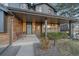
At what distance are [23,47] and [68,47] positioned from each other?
3.62ft

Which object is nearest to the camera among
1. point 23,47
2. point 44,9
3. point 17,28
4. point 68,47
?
point 68,47

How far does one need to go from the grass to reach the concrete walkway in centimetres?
61

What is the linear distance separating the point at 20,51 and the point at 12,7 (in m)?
1.07

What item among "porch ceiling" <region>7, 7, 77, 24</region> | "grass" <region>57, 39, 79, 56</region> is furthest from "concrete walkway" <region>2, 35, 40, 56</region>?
"grass" <region>57, 39, 79, 56</region>

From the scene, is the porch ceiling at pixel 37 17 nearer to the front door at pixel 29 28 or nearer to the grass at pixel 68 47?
the front door at pixel 29 28

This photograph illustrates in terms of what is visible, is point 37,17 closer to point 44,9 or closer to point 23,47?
point 44,9

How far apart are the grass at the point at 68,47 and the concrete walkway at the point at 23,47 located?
606mm

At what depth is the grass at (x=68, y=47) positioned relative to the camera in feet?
14.2

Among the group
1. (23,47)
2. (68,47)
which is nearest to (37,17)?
(23,47)

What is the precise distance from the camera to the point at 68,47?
4.38 metres

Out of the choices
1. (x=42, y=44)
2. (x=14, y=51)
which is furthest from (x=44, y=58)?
(x=14, y=51)

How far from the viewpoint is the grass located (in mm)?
4336

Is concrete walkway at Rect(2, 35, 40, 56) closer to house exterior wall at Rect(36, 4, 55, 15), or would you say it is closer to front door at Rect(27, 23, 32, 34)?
front door at Rect(27, 23, 32, 34)

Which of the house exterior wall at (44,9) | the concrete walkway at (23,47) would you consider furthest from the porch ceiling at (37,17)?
the concrete walkway at (23,47)
